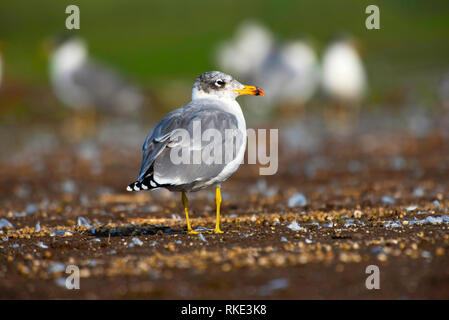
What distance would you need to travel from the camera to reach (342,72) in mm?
20531

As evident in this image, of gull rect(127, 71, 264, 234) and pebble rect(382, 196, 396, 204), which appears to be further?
pebble rect(382, 196, 396, 204)

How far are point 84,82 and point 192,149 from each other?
42.5 feet

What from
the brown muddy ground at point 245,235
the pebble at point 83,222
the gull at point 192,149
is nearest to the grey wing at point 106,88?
the brown muddy ground at point 245,235

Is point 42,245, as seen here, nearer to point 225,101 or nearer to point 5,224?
point 5,224

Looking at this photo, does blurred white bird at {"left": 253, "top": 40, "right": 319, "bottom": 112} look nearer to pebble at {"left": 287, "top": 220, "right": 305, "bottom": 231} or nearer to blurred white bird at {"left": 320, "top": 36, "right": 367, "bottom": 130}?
blurred white bird at {"left": 320, "top": 36, "right": 367, "bottom": 130}

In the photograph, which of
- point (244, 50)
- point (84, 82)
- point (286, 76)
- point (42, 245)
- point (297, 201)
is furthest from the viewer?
point (244, 50)

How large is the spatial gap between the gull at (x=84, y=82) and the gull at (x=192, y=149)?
12.4 metres

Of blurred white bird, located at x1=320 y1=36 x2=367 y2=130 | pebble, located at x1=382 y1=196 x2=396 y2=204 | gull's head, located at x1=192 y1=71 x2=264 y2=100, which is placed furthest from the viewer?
blurred white bird, located at x1=320 y1=36 x2=367 y2=130

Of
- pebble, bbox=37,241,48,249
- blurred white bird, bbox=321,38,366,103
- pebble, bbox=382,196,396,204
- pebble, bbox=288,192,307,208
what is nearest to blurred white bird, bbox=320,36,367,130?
blurred white bird, bbox=321,38,366,103

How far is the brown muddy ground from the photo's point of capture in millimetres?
4988

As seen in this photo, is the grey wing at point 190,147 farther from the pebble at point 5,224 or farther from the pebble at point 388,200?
the pebble at point 388,200

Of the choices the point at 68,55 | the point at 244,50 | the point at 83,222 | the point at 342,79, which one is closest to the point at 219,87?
the point at 83,222

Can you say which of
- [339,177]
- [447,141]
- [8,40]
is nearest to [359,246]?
[339,177]

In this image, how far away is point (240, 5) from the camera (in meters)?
40.3
